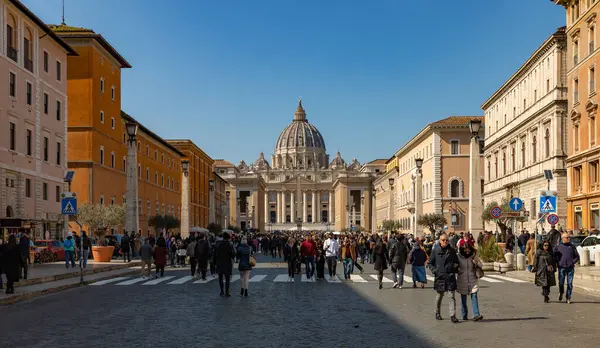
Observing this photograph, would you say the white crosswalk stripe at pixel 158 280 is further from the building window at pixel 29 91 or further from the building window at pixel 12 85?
the building window at pixel 29 91

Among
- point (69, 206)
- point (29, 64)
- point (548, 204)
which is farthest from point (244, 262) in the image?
point (29, 64)

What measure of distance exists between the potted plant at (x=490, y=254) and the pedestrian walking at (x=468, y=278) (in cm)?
1753

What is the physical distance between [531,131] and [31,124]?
33731 millimetres

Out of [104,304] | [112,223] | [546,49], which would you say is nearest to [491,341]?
[104,304]

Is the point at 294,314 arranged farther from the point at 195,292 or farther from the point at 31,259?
the point at 31,259

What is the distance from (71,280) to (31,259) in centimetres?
883

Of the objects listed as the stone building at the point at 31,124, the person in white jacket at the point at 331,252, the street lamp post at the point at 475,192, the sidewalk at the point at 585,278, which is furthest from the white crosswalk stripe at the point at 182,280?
the street lamp post at the point at 475,192

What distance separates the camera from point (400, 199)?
366ft

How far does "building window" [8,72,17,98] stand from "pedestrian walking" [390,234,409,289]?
73.1ft

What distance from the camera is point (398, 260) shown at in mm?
23141

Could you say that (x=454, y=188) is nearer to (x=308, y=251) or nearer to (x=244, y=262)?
(x=308, y=251)

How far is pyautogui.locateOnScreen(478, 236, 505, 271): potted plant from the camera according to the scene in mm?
31438

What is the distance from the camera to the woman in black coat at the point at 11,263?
20.0 m

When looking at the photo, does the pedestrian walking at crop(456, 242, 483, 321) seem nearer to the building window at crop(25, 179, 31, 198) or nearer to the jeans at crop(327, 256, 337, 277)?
the jeans at crop(327, 256, 337, 277)
